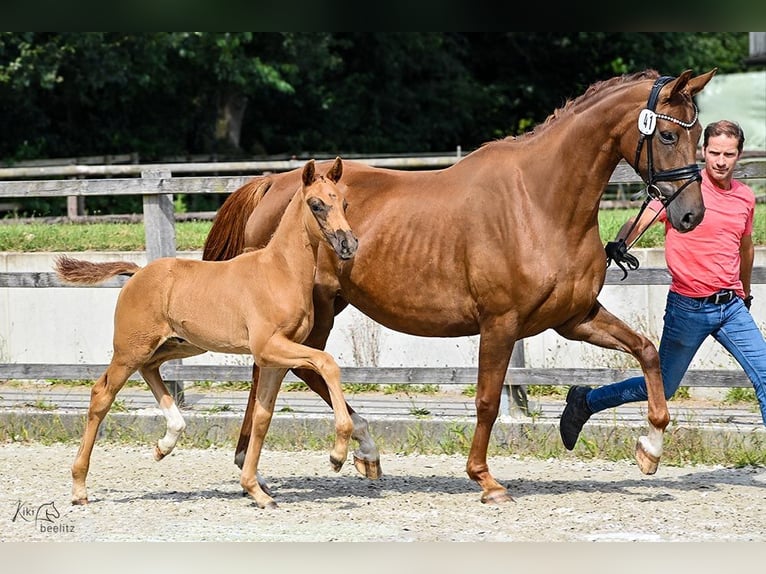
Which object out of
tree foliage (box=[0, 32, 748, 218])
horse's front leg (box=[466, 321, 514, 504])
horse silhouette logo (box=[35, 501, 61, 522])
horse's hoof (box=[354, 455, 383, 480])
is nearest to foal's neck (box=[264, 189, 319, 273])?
horse's front leg (box=[466, 321, 514, 504])

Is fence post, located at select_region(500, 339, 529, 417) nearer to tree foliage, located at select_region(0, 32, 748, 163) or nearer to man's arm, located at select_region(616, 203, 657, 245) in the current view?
man's arm, located at select_region(616, 203, 657, 245)

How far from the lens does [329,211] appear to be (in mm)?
5594

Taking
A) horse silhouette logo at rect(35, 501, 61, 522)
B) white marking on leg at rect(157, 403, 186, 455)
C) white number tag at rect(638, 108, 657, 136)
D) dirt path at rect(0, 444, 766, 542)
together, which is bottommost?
dirt path at rect(0, 444, 766, 542)

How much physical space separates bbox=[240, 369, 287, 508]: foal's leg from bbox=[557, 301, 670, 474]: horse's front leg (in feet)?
5.16

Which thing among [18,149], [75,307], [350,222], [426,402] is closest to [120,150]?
[18,149]

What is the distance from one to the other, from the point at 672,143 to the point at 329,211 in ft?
5.62

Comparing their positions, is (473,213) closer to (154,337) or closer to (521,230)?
(521,230)

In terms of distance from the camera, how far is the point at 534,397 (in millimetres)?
9125

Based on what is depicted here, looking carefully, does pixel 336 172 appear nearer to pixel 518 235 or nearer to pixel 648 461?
pixel 518 235

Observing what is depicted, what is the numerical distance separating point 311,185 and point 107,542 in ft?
6.52

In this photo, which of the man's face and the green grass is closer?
the man's face

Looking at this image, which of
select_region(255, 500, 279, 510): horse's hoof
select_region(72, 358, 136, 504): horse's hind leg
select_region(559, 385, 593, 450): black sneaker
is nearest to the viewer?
select_region(255, 500, 279, 510): horse's hoof

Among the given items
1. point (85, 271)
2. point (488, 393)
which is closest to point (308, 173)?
point (488, 393)

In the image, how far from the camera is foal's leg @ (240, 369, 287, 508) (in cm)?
607
